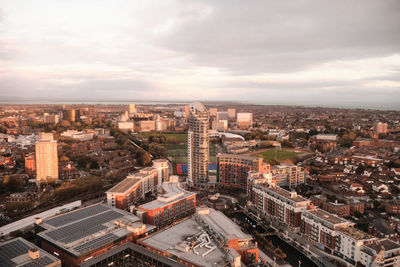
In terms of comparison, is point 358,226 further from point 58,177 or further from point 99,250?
point 58,177

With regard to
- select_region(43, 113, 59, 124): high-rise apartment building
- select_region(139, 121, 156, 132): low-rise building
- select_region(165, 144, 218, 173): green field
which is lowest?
select_region(165, 144, 218, 173): green field

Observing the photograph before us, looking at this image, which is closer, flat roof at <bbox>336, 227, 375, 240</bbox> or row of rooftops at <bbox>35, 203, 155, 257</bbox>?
row of rooftops at <bbox>35, 203, 155, 257</bbox>

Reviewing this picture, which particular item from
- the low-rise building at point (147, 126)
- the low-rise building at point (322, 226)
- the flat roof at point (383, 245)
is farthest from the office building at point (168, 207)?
the low-rise building at point (147, 126)

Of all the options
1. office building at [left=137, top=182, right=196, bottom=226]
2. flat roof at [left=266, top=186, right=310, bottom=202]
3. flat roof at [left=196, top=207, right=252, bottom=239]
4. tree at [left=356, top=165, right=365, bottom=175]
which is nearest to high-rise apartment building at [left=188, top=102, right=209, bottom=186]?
office building at [left=137, top=182, right=196, bottom=226]

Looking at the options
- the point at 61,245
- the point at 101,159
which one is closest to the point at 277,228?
the point at 61,245

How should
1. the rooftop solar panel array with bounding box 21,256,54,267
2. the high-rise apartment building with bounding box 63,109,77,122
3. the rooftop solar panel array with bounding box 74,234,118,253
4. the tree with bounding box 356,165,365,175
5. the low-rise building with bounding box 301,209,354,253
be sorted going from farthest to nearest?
the high-rise apartment building with bounding box 63,109,77,122 → the tree with bounding box 356,165,365,175 → the low-rise building with bounding box 301,209,354,253 → the rooftop solar panel array with bounding box 74,234,118,253 → the rooftop solar panel array with bounding box 21,256,54,267

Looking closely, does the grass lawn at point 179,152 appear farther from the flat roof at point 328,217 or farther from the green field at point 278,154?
the flat roof at point 328,217

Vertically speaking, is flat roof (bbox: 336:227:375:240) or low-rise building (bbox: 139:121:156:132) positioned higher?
low-rise building (bbox: 139:121:156:132)

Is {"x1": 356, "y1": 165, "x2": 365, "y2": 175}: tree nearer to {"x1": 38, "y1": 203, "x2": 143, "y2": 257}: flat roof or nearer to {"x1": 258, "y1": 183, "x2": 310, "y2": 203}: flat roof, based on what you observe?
{"x1": 258, "y1": 183, "x2": 310, "y2": 203}: flat roof
